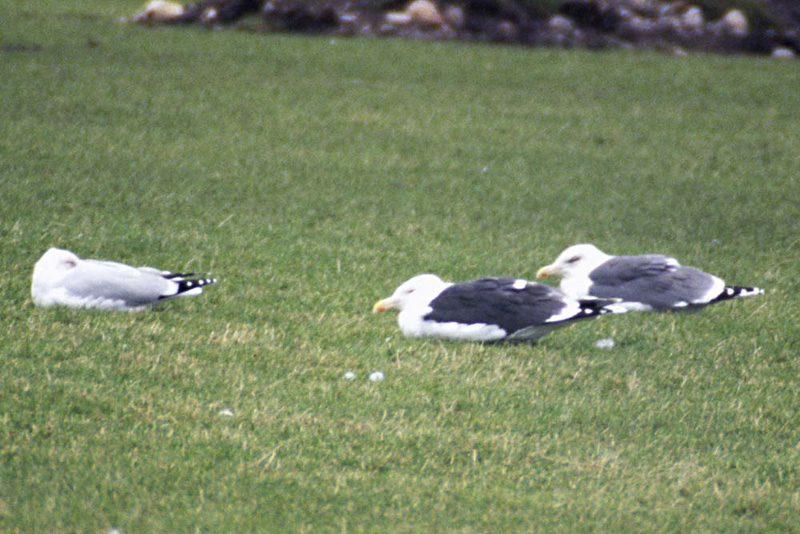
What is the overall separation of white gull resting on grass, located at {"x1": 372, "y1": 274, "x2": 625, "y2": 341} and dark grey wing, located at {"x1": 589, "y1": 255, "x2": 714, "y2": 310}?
862 millimetres

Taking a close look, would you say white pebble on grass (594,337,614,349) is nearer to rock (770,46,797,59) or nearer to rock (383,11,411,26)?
rock (383,11,411,26)

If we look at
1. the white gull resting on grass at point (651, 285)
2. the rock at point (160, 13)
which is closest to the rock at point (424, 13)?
the rock at point (160, 13)

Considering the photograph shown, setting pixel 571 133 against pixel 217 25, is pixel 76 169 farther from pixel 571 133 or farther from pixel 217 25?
pixel 217 25

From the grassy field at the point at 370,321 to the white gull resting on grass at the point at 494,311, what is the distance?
133 millimetres

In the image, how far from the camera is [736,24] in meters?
26.0

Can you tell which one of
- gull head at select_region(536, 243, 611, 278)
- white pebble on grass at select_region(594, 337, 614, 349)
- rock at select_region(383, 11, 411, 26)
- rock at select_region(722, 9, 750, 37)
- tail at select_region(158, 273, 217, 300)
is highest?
rock at select_region(722, 9, 750, 37)

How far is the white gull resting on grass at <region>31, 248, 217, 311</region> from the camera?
609cm

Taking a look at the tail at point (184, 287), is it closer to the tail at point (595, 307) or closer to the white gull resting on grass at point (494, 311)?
the white gull resting on grass at point (494, 311)

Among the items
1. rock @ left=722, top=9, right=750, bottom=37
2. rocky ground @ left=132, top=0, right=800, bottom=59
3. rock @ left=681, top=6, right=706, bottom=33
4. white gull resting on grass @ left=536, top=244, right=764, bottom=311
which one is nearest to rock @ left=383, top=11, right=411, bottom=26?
rocky ground @ left=132, top=0, right=800, bottom=59

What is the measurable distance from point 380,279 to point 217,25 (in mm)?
16649

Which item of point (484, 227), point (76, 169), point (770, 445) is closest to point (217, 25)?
point (76, 169)

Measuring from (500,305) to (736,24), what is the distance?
74.2ft

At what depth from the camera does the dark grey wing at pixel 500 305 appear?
5.96 metres

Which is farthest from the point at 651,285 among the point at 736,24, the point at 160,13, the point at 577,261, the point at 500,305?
the point at 736,24
